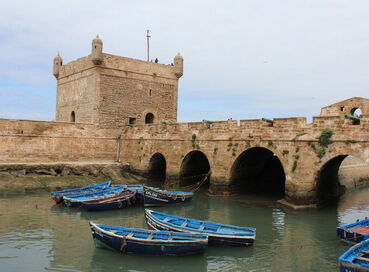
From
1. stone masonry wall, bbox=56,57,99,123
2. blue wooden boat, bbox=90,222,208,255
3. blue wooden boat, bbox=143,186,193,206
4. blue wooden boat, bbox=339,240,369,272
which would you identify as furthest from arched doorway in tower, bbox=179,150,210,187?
blue wooden boat, bbox=339,240,369,272

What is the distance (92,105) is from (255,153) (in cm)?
1269

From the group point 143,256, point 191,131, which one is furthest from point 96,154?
point 143,256

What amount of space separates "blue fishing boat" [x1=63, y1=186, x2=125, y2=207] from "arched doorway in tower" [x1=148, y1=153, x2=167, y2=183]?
22.6 ft

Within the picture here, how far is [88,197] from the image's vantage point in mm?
17109

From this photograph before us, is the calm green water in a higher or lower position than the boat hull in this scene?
lower

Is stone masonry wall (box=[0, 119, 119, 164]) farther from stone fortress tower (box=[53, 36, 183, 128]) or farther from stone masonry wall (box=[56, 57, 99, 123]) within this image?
stone masonry wall (box=[56, 57, 99, 123])

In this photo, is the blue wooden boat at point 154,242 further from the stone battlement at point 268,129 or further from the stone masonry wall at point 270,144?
the stone battlement at point 268,129

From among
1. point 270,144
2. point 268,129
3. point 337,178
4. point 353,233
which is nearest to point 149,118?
point 268,129

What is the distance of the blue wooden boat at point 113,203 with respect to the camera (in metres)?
16.0

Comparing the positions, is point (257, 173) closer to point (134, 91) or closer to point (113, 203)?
point (113, 203)

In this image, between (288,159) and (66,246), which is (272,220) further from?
(66,246)

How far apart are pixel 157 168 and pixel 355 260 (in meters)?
18.2

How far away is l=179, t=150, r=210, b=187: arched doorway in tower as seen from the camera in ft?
73.5

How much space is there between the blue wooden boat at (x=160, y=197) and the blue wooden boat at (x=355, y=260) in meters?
9.87
